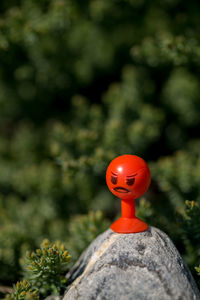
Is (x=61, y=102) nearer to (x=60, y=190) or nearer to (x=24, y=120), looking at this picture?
(x=24, y=120)

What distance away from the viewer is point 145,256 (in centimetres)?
130

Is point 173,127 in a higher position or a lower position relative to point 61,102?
lower

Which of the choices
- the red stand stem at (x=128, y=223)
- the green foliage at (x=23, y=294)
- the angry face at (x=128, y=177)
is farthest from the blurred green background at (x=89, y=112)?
the green foliage at (x=23, y=294)

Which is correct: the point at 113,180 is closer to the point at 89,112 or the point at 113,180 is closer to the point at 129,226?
the point at 129,226

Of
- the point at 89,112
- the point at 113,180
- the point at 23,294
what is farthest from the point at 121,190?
the point at 89,112

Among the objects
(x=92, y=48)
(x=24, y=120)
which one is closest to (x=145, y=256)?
(x=92, y=48)

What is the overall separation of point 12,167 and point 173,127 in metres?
1.67

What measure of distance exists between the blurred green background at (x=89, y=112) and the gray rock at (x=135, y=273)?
0.36m

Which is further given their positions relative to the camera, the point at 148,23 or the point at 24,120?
the point at 24,120

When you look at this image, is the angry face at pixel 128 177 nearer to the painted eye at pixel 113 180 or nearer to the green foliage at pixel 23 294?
the painted eye at pixel 113 180

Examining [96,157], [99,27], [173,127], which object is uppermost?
[99,27]

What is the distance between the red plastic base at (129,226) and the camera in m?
1.40

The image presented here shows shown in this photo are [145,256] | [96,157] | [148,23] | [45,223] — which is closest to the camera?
[145,256]

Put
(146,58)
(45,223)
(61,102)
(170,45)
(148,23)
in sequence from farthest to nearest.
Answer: (61,102) < (148,23) < (45,223) < (146,58) < (170,45)
